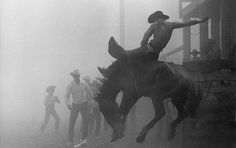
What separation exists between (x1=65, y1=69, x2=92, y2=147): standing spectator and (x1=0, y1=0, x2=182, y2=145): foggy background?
10cm

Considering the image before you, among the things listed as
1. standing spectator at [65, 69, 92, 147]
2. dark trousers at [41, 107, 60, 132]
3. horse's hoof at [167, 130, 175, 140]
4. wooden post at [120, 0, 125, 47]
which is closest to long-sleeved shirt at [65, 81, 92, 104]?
standing spectator at [65, 69, 92, 147]

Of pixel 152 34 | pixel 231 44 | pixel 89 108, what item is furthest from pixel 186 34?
pixel 89 108

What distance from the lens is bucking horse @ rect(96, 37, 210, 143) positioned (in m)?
3.26

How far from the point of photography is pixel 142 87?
329 centimetres

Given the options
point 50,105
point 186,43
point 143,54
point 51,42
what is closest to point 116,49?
point 143,54

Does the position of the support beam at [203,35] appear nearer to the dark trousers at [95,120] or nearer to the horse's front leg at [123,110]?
the horse's front leg at [123,110]

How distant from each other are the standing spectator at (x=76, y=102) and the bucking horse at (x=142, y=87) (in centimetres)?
61

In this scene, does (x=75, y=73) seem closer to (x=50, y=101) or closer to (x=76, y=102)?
(x=76, y=102)

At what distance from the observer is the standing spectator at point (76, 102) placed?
12.9ft

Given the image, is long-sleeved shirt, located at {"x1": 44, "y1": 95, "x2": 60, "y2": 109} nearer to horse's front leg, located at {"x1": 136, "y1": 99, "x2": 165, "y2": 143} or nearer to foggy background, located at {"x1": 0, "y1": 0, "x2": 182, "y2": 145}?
foggy background, located at {"x1": 0, "y1": 0, "x2": 182, "y2": 145}

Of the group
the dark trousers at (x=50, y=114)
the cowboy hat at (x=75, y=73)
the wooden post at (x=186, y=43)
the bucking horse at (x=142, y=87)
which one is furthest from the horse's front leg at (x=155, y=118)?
the dark trousers at (x=50, y=114)

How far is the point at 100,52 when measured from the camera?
12.7ft

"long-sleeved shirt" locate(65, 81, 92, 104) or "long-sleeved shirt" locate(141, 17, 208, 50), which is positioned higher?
"long-sleeved shirt" locate(141, 17, 208, 50)

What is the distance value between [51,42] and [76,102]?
593mm
